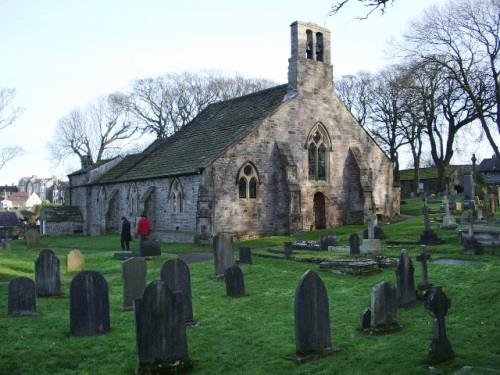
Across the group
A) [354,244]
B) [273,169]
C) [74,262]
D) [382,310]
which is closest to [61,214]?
[273,169]

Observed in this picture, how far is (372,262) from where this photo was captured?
13.4 m

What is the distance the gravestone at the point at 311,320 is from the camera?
700 centimetres

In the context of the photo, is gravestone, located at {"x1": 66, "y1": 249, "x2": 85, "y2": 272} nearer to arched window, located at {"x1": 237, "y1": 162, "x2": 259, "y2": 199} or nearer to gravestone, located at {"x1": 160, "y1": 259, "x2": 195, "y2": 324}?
gravestone, located at {"x1": 160, "y1": 259, "x2": 195, "y2": 324}

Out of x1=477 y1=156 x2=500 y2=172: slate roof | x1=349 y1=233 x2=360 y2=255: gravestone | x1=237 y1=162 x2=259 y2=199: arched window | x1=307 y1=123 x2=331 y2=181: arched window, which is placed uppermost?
x1=477 y1=156 x2=500 y2=172: slate roof

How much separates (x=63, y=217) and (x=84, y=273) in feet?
105

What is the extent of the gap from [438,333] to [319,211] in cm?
2251

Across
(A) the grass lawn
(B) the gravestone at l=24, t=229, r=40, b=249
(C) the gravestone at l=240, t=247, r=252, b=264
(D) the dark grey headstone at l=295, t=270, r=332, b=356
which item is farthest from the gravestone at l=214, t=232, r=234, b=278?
(B) the gravestone at l=24, t=229, r=40, b=249

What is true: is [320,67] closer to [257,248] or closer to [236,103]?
[236,103]

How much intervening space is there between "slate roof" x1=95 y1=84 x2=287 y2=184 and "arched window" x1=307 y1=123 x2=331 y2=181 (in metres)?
2.89

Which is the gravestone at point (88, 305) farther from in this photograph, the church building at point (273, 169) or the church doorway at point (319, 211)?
the church doorway at point (319, 211)

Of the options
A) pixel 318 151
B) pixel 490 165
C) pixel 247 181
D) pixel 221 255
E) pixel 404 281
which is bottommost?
pixel 404 281

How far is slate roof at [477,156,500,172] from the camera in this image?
200ft

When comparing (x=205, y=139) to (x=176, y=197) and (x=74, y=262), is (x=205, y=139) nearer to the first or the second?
(x=176, y=197)

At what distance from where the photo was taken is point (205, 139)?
2916 centimetres
